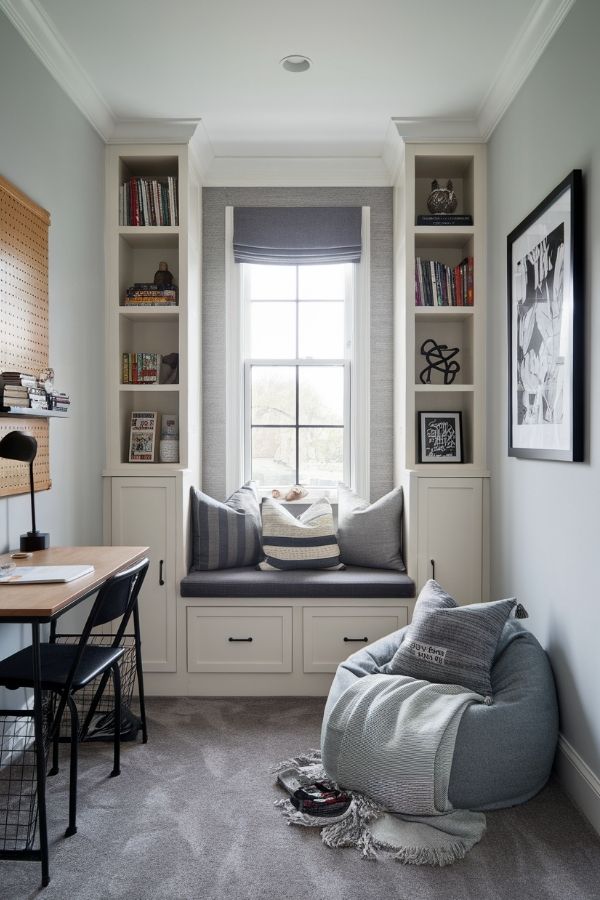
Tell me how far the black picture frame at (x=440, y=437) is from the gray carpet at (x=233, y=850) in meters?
1.64

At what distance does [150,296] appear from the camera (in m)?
3.56

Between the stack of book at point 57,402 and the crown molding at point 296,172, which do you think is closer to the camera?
the stack of book at point 57,402

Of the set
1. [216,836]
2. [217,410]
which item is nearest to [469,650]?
[216,836]

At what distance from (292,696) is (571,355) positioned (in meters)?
2.05

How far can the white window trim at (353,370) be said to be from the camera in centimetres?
394

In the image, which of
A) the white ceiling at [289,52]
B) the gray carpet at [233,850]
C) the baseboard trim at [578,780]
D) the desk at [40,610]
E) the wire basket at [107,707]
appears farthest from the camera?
the wire basket at [107,707]

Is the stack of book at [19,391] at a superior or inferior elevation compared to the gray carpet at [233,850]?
superior

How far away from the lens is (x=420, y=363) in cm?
379

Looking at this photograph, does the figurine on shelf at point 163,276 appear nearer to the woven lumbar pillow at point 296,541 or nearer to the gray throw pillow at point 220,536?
the gray throw pillow at point 220,536

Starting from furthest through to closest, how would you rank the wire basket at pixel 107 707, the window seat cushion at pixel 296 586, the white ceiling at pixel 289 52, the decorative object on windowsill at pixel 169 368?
the decorative object on windowsill at pixel 169 368 < the window seat cushion at pixel 296 586 < the wire basket at pixel 107 707 < the white ceiling at pixel 289 52

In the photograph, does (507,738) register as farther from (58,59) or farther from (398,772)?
(58,59)

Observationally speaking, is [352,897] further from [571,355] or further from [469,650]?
[571,355]

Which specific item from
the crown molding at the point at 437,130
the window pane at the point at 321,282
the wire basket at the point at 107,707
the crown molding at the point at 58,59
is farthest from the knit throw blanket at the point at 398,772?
the crown molding at the point at 58,59

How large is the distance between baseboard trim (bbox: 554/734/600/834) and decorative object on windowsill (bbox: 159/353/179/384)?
2.45 meters
